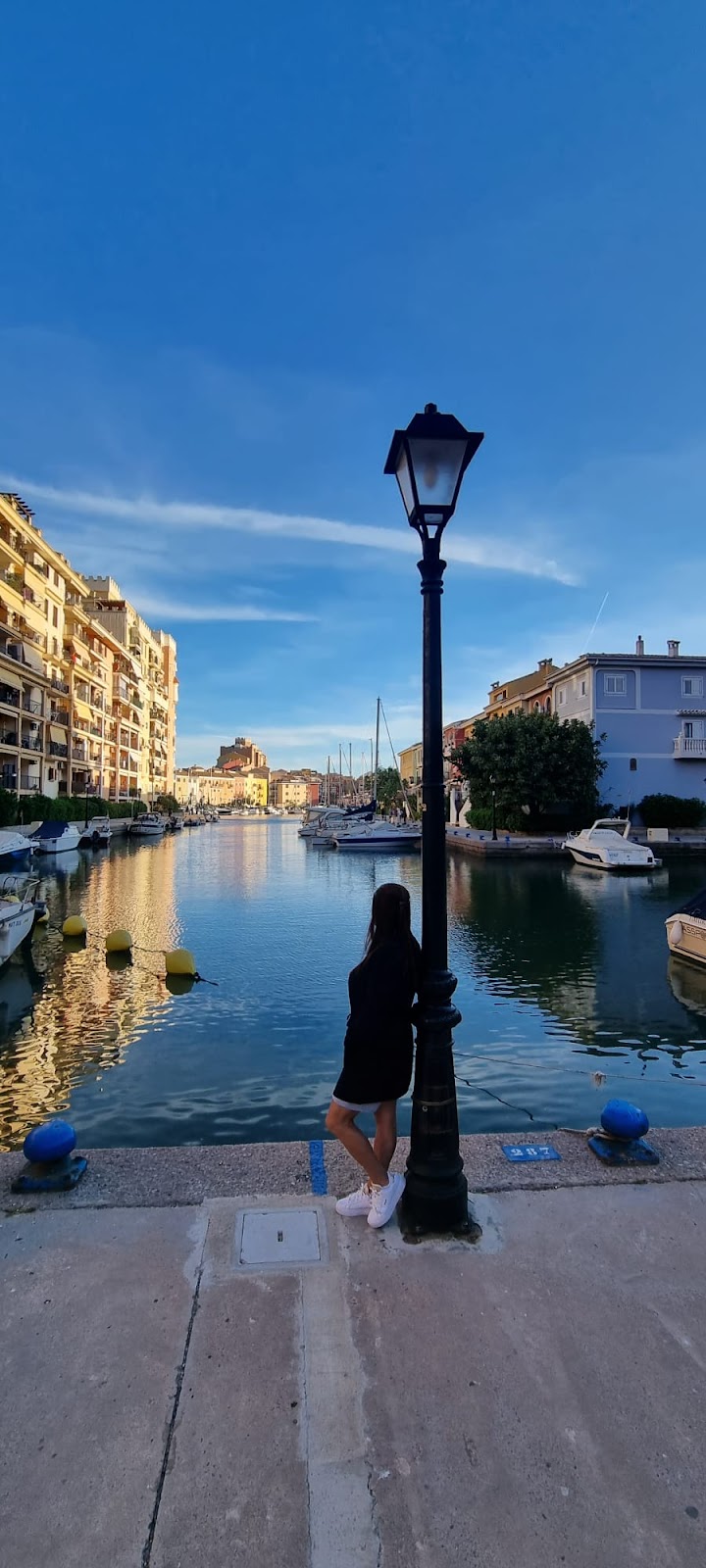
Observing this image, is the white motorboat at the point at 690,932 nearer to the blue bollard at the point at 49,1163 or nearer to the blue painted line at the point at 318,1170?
the blue painted line at the point at 318,1170

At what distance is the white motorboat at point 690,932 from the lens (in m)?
14.2

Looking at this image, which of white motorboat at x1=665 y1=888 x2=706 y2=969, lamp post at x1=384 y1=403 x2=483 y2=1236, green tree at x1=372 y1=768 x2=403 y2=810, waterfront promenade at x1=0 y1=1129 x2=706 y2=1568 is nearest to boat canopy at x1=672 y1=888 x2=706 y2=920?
white motorboat at x1=665 y1=888 x2=706 y2=969

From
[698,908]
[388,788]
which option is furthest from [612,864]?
[388,788]

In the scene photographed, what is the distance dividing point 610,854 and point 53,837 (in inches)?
1024

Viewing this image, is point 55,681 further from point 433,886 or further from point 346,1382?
point 346,1382

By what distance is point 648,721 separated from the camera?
4862cm

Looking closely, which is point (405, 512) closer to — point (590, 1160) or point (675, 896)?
point (590, 1160)

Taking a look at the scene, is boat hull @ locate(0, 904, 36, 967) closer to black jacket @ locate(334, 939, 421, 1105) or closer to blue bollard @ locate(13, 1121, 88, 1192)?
blue bollard @ locate(13, 1121, 88, 1192)

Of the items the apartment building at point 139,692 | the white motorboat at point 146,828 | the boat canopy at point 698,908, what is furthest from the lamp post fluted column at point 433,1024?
the apartment building at point 139,692

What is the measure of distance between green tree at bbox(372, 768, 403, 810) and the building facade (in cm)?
5929

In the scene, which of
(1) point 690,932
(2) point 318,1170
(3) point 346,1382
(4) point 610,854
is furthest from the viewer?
(4) point 610,854

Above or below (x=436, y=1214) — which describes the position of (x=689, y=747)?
above

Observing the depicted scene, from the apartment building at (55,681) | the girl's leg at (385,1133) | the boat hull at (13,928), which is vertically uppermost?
the apartment building at (55,681)

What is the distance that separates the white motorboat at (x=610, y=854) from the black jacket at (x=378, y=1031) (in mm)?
30653
